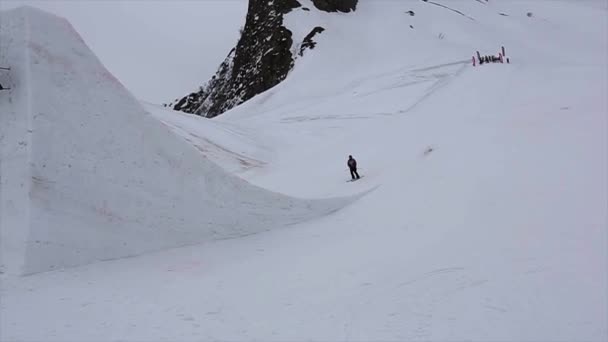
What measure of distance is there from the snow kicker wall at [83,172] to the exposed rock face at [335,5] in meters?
37.9

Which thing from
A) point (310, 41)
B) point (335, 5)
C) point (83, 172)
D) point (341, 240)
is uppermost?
point (335, 5)

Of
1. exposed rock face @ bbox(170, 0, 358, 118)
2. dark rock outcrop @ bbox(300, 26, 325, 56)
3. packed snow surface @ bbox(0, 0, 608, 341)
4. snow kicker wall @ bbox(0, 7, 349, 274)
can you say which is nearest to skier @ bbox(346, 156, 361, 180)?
packed snow surface @ bbox(0, 0, 608, 341)

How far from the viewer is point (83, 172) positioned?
6742 mm

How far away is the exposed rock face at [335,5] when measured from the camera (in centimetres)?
4316

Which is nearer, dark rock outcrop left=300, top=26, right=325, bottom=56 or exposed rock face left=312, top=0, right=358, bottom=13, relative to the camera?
dark rock outcrop left=300, top=26, right=325, bottom=56

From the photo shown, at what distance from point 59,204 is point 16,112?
4.71ft

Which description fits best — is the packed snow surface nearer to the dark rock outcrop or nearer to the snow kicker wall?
the snow kicker wall

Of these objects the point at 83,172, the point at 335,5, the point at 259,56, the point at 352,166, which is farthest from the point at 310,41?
the point at 83,172

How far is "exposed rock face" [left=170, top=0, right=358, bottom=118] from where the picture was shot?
129 feet

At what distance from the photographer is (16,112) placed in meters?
6.46

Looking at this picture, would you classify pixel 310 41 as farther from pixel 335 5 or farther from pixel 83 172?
pixel 83 172

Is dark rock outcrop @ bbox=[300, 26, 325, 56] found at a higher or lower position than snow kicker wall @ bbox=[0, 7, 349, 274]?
higher

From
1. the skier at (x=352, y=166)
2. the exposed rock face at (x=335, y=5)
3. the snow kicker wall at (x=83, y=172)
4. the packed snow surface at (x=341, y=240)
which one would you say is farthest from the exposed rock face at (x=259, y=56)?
the snow kicker wall at (x=83, y=172)

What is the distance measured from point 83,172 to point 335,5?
40.5 meters
